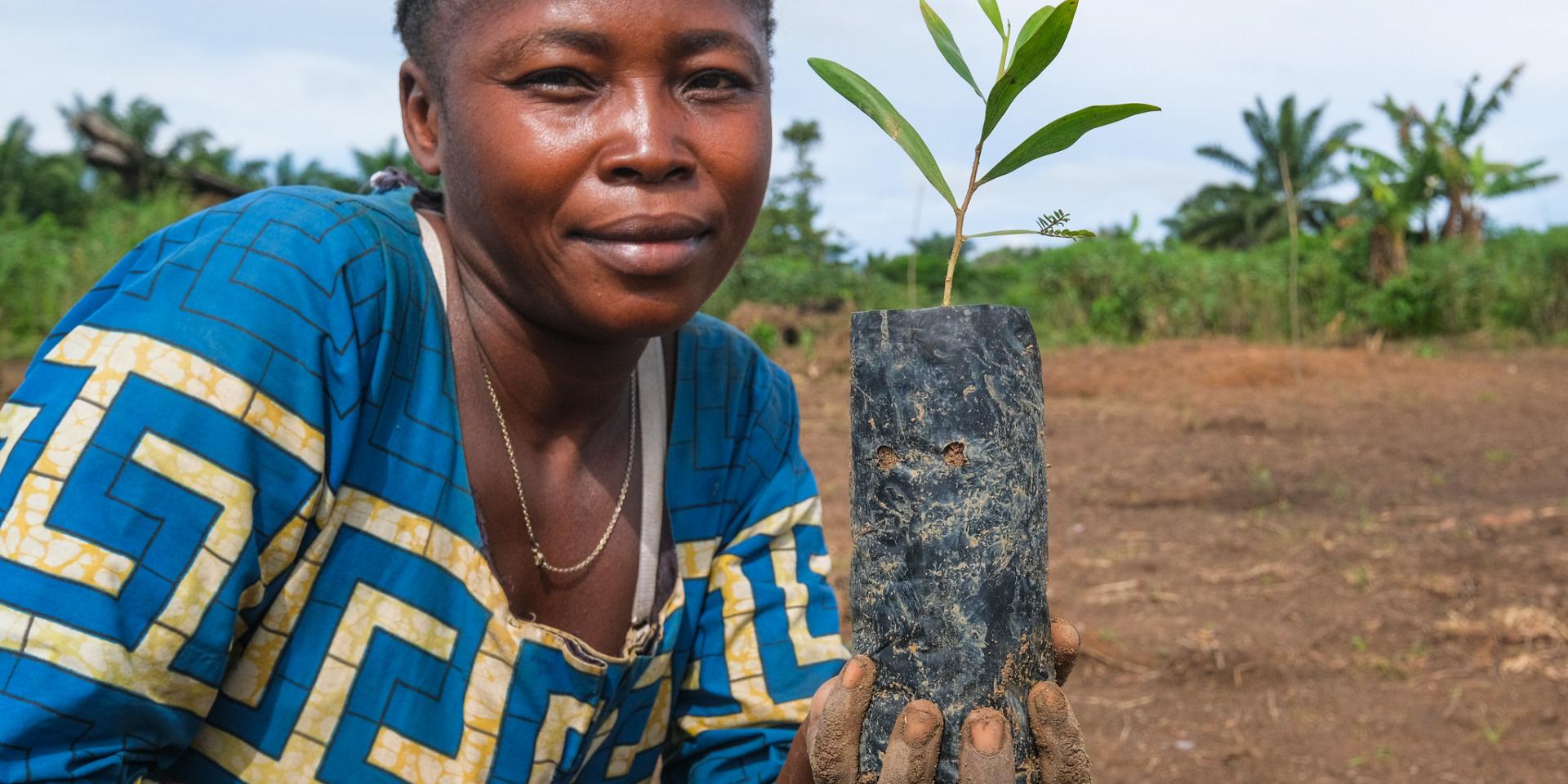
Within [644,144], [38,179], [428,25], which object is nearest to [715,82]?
[644,144]

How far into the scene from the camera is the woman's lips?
139 centimetres

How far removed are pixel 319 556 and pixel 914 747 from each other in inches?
28.9

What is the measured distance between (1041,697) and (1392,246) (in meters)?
17.9

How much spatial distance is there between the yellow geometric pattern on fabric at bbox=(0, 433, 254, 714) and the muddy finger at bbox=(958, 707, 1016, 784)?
808mm

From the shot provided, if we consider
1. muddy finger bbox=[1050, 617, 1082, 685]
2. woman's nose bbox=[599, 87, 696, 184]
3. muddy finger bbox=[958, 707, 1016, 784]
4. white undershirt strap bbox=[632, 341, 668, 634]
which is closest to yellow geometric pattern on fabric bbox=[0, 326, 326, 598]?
woman's nose bbox=[599, 87, 696, 184]

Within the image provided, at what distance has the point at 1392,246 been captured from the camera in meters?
17.0

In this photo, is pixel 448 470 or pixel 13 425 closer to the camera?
pixel 13 425

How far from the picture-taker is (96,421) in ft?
3.99

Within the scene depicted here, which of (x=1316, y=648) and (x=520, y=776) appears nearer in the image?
(x=520, y=776)

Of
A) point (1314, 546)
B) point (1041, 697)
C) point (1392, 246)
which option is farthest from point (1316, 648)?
point (1392, 246)

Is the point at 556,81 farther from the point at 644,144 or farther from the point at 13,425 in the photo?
the point at 13,425

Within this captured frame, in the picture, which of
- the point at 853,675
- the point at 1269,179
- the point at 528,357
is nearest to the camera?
the point at 853,675

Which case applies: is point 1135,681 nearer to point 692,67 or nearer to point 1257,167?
point 692,67

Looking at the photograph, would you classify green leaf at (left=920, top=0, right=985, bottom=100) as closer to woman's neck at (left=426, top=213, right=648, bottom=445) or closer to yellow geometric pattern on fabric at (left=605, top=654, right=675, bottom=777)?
woman's neck at (left=426, top=213, right=648, bottom=445)
